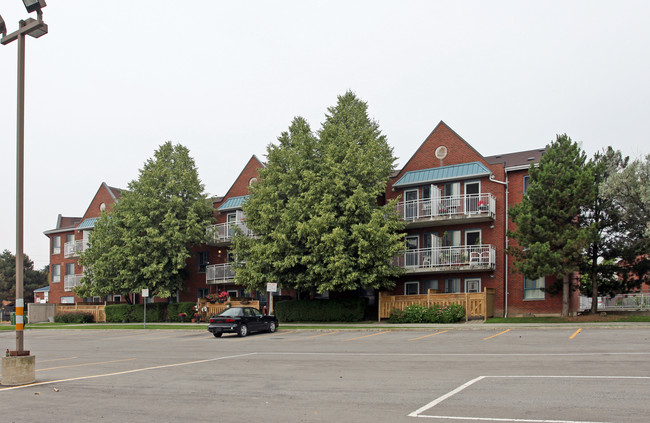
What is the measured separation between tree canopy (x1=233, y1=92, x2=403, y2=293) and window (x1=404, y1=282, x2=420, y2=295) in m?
1.28

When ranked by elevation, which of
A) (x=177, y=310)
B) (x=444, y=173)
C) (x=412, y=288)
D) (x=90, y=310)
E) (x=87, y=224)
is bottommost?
(x=90, y=310)

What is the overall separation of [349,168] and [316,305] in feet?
27.2

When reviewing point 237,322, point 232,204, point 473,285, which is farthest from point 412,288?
point 232,204

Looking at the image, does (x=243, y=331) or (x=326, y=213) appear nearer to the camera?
(x=243, y=331)

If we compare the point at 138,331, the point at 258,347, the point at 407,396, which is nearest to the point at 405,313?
the point at 258,347

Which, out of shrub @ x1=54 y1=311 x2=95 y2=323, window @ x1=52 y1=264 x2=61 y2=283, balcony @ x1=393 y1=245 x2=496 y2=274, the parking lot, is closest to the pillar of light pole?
the parking lot

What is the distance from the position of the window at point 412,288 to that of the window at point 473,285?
3010 mm

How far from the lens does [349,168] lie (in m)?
33.1

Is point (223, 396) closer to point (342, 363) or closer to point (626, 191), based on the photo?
point (342, 363)

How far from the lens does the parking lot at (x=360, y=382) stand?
29.2 ft

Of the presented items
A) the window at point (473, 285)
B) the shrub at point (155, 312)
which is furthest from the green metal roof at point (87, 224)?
the window at point (473, 285)

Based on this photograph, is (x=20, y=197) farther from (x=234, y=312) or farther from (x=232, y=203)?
(x=232, y=203)

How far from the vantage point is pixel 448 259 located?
3322 centimetres

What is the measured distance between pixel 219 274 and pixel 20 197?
30146mm
